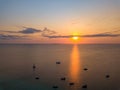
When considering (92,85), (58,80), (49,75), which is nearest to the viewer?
(92,85)

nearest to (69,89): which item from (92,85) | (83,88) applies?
(83,88)

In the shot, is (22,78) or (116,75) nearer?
(22,78)

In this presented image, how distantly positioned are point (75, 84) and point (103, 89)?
1.02m

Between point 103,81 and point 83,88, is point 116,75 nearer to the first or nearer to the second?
point 103,81

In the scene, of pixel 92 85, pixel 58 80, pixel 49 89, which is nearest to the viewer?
pixel 49 89

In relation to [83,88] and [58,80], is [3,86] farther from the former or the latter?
[83,88]

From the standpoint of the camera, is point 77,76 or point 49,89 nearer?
point 49,89

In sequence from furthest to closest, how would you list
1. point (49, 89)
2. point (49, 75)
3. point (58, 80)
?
point (49, 75)
point (58, 80)
point (49, 89)

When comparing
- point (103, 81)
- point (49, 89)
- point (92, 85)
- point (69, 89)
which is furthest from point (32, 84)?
point (103, 81)

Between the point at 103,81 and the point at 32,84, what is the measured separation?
9.13ft

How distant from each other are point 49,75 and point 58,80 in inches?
35.1

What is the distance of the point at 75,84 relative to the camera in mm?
7477

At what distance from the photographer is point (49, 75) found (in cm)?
883

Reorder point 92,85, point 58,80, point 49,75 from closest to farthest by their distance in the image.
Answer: point 92,85 < point 58,80 < point 49,75
